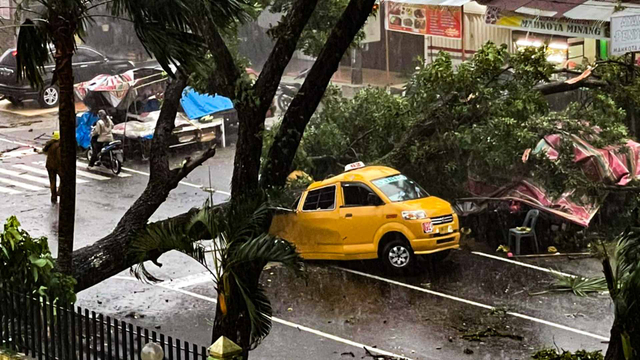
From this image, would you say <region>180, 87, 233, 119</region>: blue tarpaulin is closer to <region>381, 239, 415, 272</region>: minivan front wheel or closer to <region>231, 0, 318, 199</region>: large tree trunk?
<region>381, 239, 415, 272</region>: minivan front wheel

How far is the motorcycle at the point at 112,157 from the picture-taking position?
23188 millimetres

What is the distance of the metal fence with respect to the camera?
27.9 ft

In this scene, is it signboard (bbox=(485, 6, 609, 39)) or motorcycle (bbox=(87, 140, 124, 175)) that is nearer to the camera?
signboard (bbox=(485, 6, 609, 39))

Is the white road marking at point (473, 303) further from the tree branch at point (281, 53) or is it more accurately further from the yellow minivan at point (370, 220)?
the tree branch at point (281, 53)

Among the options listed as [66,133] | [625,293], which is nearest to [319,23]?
[66,133]

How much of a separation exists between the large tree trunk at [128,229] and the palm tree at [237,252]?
106 inches

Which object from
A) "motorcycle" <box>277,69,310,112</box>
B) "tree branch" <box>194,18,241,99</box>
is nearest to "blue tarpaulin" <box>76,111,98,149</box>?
"motorcycle" <box>277,69,310,112</box>

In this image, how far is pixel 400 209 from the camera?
17.0 m

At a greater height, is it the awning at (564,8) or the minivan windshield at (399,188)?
the awning at (564,8)

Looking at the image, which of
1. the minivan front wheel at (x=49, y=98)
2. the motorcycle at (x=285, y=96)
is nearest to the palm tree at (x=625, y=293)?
the motorcycle at (x=285, y=96)

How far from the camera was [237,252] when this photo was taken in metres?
10.2

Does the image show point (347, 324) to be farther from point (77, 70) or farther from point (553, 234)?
point (77, 70)

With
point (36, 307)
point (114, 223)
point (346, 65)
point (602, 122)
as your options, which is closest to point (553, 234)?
point (602, 122)

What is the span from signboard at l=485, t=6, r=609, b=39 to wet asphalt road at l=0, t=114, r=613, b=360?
5.42m
